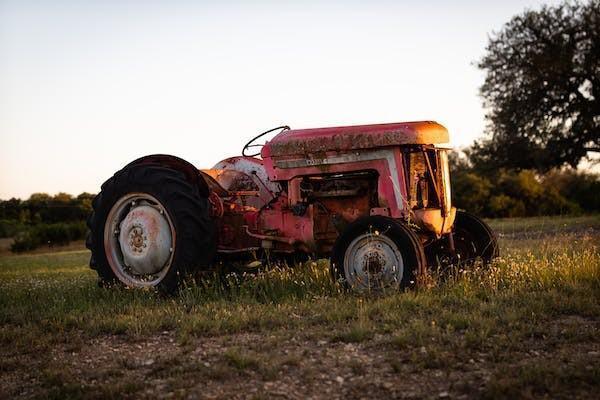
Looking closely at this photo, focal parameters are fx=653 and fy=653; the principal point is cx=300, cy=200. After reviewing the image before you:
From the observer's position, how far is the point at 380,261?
6.05 metres

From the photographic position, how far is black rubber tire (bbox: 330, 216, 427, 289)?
230 inches

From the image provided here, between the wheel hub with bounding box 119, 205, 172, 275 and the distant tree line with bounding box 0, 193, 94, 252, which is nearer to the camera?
the wheel hub with bounding box 119, 205, 172, 275

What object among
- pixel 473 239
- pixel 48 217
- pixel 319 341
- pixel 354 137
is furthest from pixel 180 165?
pixel 48 217

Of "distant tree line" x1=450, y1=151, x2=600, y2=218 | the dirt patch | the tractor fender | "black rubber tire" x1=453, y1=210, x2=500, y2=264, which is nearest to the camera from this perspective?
the dirt patch

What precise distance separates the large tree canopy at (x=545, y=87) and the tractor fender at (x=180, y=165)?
1714 centimetres

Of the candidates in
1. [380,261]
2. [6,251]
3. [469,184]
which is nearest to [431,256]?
[380,261]

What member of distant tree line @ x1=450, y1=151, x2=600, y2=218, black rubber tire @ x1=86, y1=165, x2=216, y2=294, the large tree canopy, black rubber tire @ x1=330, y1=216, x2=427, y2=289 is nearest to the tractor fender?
black rubber tire @ x1=86, y1=165, x2=216, y2=294

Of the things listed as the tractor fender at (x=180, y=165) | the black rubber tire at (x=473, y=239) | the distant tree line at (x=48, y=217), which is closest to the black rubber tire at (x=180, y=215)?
the tractor fender at (x=180, y=165)

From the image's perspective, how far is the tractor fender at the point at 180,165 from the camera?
716 centimetres

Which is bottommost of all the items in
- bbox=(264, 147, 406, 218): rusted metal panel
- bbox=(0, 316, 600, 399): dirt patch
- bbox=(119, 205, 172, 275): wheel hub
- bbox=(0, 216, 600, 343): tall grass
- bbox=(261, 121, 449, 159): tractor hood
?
bbox=(0, 316, 600, 399): dirt patch

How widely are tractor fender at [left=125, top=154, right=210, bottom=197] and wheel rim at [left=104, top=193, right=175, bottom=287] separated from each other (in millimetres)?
465

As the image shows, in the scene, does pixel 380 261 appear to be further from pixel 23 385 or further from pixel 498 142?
pixel 498 142

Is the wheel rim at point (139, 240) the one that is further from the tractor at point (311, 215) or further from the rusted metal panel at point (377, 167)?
the rusted metal panel at point (377, 167)

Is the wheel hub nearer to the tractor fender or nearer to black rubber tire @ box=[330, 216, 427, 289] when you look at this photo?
the tractor fender
